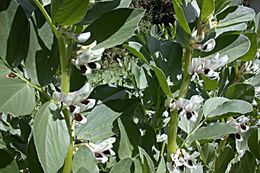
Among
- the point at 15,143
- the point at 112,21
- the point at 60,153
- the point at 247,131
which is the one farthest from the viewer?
the point at 247,131

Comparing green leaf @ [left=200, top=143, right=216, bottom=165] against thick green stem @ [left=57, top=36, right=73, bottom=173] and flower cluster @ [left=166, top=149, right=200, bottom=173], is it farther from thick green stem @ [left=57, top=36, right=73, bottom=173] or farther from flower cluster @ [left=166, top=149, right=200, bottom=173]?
thick green stem @ [left=57, top=36, right=73, bottom=173]

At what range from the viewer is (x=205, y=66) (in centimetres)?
68

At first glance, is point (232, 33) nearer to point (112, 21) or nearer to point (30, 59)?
point (112, 21)

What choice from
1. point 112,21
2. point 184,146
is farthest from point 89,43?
point 184,146

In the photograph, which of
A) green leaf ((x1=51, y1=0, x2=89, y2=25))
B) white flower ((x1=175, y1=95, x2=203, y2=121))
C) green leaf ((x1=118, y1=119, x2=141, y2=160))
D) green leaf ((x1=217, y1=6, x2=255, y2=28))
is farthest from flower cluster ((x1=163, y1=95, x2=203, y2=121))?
green leaf ((x1=51, y1=0, x2=89, y2=25))

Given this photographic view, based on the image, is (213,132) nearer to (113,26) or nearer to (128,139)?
(128,139)

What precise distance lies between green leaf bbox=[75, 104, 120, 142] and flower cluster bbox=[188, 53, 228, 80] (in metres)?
0.21

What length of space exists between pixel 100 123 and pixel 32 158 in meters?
0.17

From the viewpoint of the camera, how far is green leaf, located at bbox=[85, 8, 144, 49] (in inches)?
24.2

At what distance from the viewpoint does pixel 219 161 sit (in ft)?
2.29

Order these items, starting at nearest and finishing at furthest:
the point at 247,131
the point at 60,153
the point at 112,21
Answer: the point at 60,153 < the point at 112,21 < the point at 247,131

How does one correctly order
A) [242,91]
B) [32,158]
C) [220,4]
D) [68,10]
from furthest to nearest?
[242,91]
[220,4]
[32,158]
[68,10]

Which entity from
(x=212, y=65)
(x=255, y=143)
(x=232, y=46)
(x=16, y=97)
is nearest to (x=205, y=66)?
(x=212, y=65)

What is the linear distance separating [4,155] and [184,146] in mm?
462
